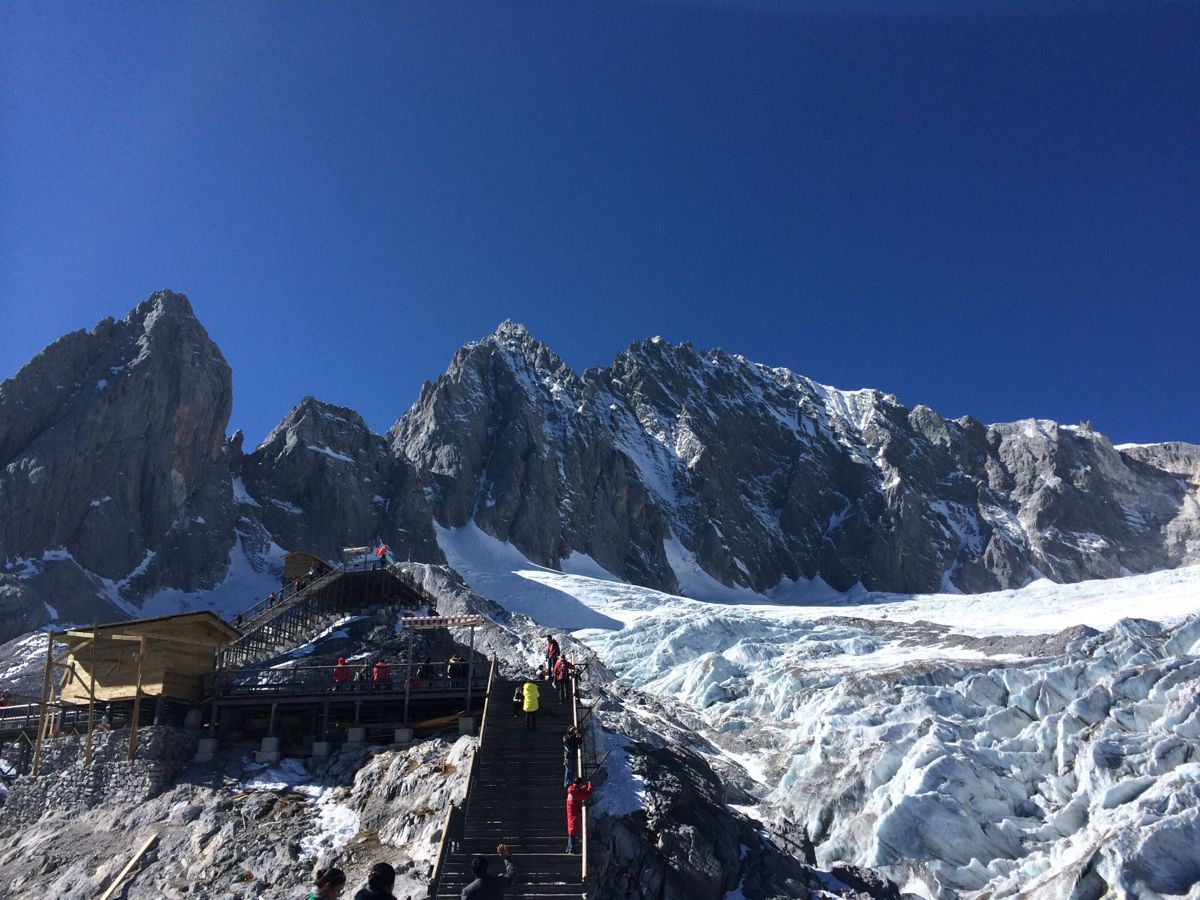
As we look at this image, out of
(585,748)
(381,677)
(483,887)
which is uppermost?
(381,677)

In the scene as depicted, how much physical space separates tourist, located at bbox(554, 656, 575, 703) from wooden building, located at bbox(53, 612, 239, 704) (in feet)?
39.0

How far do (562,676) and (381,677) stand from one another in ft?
21.3

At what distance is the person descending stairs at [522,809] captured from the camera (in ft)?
53.2

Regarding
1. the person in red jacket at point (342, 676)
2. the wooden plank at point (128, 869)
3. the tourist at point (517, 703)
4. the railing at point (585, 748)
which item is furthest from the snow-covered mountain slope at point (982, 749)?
the wooden plank at point (128, 869)

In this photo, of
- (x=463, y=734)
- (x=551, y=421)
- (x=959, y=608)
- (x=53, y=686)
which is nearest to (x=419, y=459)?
(x=551, y=421)

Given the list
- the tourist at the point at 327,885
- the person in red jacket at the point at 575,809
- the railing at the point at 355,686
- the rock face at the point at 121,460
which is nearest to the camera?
the tourist at the point at 327,885

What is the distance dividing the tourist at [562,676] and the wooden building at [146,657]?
11893 millimetres

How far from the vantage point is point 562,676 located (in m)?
24.9

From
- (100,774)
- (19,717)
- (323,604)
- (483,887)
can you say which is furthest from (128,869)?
(323,604)

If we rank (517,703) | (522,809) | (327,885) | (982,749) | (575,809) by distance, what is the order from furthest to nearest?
(982,749) → (517,703) → (522,809) → (575,809) → (327,885)

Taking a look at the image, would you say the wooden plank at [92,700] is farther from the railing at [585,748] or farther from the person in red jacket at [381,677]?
the railing at [585,748]

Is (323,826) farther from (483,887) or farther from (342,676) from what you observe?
(483,887)

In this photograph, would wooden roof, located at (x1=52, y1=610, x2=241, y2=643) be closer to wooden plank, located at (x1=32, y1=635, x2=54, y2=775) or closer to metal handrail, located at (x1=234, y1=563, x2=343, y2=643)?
wooden plank, located at (x1=32, y1=635, x2=54, y2=775)

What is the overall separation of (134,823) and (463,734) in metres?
8.98
